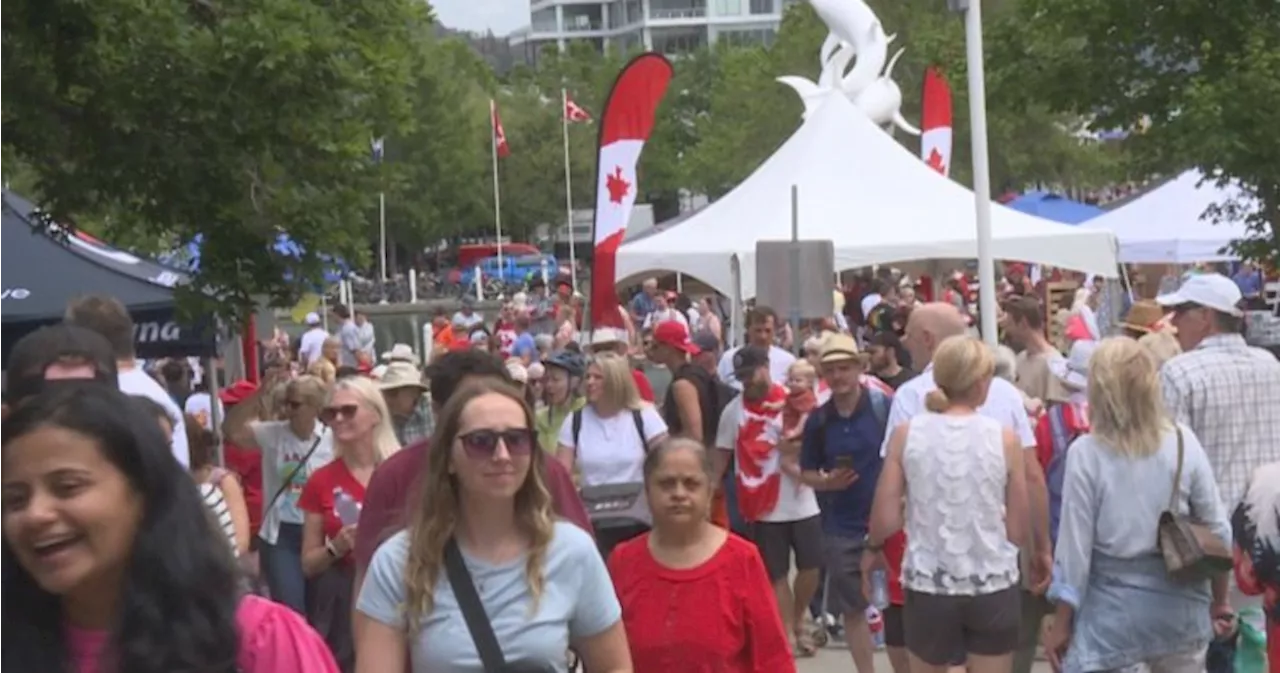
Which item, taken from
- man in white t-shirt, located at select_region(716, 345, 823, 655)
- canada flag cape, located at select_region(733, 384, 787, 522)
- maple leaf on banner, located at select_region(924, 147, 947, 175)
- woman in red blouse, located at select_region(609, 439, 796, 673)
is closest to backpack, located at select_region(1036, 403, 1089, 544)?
man in white t-shirt, located at select_region(716, 345, 823, 655)

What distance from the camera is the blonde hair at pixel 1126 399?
664 centimetres

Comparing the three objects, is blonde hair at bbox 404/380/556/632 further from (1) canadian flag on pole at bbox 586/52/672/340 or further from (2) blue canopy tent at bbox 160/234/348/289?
(1) canadian flag on pole at bbox 586/52/672/340

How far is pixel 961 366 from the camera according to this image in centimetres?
727

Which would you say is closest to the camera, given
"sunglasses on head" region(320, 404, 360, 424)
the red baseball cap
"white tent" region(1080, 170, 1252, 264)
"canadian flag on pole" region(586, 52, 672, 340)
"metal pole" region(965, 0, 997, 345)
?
"sunglasses on head" region(320, 404, 360, 424)

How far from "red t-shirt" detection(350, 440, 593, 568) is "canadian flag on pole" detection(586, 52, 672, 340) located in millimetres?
10518

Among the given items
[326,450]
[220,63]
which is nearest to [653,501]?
[326,450]

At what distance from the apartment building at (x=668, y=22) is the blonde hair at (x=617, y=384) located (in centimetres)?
13229

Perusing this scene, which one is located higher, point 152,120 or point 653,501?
point 152,120

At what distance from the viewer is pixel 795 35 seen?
200ft

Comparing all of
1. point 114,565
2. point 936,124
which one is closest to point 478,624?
point 114,565

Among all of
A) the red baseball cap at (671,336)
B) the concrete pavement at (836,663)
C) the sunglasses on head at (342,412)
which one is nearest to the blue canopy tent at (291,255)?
the red baseball cap at (671,336)

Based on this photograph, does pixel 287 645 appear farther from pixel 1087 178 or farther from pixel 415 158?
pixel 415 158

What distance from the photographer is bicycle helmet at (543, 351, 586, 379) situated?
9883 millimetres

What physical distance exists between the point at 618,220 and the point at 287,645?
45.4 ft
